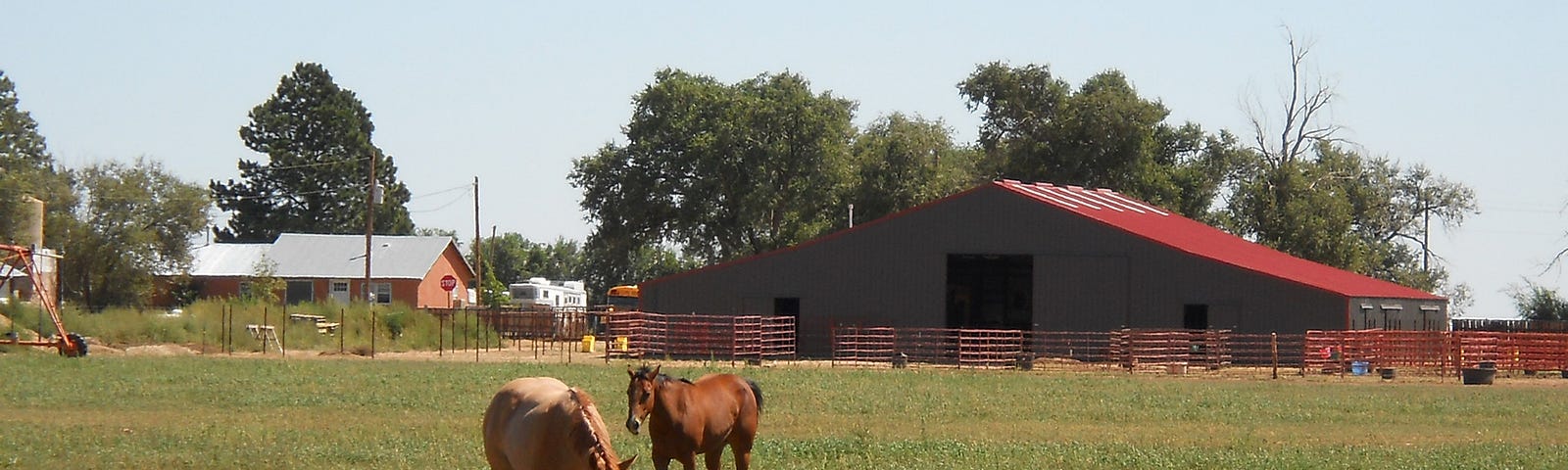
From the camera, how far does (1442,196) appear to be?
97.5m

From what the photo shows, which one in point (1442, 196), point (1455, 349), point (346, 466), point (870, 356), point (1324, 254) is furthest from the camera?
point (1442, 196)

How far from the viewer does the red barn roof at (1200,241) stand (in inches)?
1950

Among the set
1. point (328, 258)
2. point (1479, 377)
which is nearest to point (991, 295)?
point (1479, 377)

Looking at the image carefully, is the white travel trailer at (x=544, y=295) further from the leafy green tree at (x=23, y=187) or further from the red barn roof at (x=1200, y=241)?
the red barn roof at (x=1200, y=241)

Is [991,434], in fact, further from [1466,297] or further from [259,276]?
[1466,297]

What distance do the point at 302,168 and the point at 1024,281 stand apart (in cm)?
5986

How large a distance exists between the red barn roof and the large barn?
16 cm

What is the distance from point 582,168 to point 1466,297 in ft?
188

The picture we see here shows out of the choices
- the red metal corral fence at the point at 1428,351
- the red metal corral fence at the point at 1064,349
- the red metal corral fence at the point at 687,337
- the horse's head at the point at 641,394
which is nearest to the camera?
the horse's head at the point at 641,394

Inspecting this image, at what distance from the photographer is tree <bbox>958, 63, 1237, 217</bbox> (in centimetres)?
7469

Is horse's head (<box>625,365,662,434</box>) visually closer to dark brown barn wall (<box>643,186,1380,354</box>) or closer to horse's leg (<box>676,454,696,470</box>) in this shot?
horse's leg (<box>676,454,696,470</box>)

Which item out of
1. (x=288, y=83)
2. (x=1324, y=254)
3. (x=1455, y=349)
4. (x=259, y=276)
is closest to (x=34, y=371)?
(x=1455, y=349)

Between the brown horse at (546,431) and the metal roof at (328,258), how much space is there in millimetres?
73027

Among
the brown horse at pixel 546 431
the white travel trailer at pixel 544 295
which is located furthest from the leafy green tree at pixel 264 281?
the brown horse at pixel 546 431
